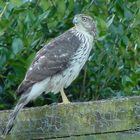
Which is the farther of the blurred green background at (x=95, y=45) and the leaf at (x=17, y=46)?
the blurred green background at (x=95, y=45)

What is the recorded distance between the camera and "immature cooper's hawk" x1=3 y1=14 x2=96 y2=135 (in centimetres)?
342

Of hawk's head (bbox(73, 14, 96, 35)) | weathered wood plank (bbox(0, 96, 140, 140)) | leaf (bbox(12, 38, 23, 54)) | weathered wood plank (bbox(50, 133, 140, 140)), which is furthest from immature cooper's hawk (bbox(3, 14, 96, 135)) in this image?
weathered wood plank (bbox(50, 133, 140, 140))

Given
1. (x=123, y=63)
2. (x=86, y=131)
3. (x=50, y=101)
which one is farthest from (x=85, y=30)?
(x=86, y=131)

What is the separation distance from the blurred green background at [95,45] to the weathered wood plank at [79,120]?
3.15ft

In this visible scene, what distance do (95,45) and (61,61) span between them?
0.41 metres

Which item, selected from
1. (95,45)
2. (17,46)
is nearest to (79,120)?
(17,46)

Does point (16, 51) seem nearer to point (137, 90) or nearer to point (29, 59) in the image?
point (29, 59)

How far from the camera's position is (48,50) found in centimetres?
370

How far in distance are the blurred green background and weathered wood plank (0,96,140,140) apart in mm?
959

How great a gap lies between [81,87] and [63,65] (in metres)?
0.20

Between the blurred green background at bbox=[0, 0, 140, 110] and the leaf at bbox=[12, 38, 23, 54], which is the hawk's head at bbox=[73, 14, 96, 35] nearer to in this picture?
the blurred green background at bbox=[0, 0, 140, 110]

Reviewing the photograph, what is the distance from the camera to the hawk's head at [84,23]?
392cm

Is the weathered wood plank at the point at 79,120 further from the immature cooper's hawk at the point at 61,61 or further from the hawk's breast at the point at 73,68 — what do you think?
the hawk's breast at the point at 73,68

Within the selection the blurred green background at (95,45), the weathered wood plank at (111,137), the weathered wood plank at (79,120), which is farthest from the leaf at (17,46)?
the weathered wood plank at (111,137)
